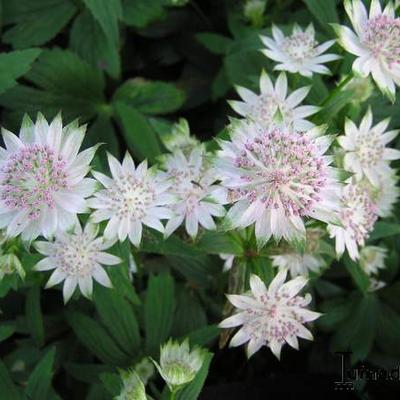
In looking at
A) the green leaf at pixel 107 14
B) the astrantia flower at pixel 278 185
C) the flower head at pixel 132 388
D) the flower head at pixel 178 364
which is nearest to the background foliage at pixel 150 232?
the green leaf at pixel 107 14

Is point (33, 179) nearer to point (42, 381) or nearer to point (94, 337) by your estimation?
point (42, 381)

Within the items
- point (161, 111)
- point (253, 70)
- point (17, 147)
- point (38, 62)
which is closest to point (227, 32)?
point (253, 70)

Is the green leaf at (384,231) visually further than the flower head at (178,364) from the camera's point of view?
Yes

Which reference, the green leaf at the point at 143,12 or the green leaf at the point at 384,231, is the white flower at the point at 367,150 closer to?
the green leaf at the point at 384,231

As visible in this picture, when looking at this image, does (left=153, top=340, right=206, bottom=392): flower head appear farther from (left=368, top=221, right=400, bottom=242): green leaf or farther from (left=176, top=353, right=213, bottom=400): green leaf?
(left=368, top=221, right=400, bottom=242): green leaf

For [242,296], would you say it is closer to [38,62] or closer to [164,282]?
A: [164,282]
